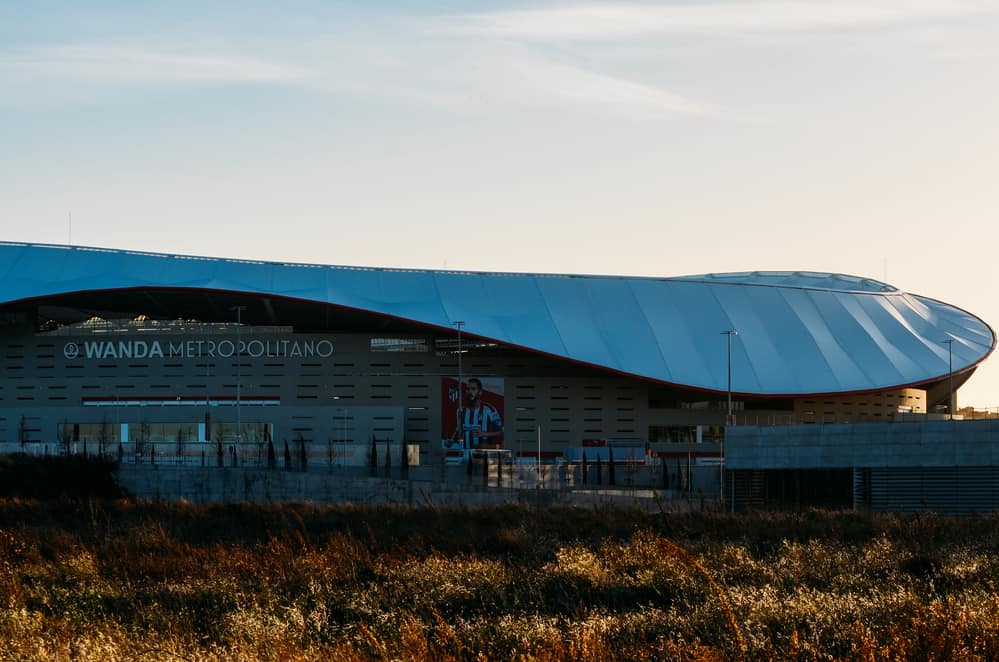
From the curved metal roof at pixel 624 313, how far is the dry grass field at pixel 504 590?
130 feet

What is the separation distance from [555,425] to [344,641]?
5832 centimetres

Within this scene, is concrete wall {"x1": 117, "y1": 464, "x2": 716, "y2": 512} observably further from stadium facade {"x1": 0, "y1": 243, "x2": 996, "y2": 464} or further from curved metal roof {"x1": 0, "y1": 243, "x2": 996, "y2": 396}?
curved metal roof {"x1": 0, "y1": 243, "x2": 996, "y2": 396}

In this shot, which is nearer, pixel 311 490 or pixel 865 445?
pixel 865 445

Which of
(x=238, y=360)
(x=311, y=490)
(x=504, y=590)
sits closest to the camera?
(x=504, y=590)

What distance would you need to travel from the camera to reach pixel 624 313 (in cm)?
7569

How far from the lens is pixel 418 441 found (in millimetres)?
72500

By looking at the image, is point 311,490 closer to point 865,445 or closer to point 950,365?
point 865,445

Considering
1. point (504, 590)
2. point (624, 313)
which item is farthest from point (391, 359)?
point (504, 590)

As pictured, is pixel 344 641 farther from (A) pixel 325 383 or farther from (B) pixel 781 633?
(A) pixel 325 383

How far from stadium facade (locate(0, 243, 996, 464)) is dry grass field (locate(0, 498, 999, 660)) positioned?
3929 centimetres

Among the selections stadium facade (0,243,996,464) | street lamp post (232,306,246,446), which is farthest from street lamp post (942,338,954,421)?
street lamp post (232,306,246,446)

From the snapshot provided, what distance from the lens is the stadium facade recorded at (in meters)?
70.2

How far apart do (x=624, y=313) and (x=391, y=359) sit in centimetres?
1238

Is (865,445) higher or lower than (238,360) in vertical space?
lower
